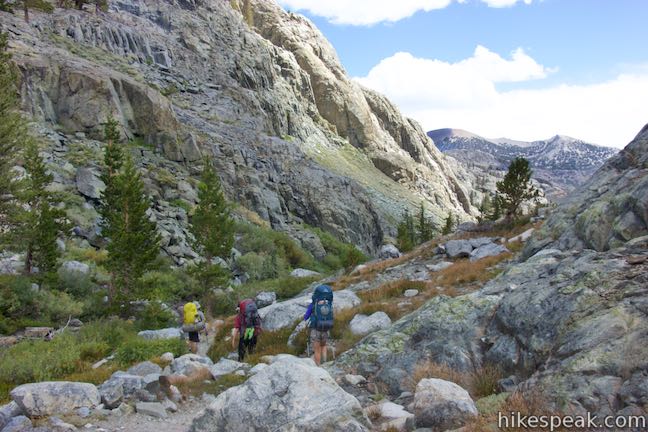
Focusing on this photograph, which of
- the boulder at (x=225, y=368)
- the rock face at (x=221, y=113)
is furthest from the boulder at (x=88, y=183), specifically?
the boulder at (x=225, y=368)

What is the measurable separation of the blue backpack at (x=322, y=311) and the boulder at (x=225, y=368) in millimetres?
2492

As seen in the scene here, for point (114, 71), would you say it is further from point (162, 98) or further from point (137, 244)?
point (137, 244)

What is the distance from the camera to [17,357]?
13.5 metres

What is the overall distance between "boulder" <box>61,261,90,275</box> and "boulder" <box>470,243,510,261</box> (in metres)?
23.8

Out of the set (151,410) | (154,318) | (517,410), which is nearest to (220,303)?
(154,318)

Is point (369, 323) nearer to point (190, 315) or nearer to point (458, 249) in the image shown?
point (190, 315)

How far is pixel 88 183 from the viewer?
35.7m

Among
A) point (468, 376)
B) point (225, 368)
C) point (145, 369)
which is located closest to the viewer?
point (468, 376)

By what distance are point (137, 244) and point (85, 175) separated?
1650 centimetres

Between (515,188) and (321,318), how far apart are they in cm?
2611

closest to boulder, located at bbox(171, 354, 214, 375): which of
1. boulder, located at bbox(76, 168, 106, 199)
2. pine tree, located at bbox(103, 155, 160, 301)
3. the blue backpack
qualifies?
the blue backpack

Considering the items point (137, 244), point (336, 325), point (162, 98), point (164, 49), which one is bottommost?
point (336, 325)

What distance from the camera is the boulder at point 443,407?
6.09 m

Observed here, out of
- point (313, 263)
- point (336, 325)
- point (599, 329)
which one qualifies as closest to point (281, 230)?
point (313, 263)
